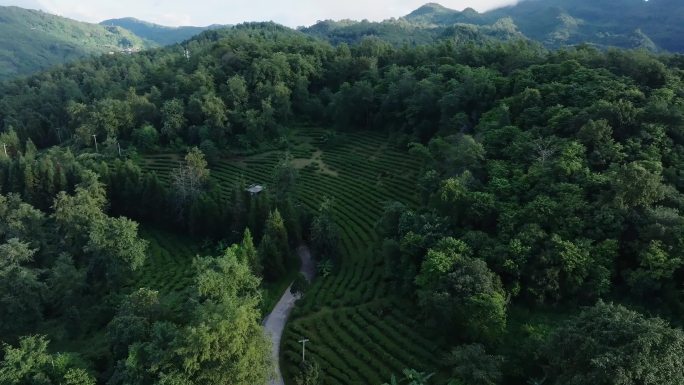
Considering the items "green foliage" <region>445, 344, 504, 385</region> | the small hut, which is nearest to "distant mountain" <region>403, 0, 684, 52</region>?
the small hut

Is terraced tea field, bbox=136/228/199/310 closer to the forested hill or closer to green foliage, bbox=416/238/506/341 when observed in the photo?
green foliage, bbox=416/238/506/341

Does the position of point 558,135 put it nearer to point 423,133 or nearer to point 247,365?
point 423,133

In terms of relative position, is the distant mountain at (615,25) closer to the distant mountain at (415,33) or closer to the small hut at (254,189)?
the distant mountain at (415,33)

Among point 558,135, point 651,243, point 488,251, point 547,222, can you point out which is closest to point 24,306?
point 488,251

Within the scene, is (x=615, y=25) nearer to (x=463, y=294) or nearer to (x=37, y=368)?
(x=463, y=294)

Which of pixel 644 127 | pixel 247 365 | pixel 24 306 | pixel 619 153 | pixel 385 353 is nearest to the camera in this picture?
pixel 247 365

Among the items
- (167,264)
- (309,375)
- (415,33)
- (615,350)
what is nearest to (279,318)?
(309,375)
